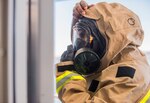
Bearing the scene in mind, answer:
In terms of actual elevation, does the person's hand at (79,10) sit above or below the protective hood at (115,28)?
above

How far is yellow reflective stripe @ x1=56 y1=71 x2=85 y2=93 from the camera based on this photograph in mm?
1000

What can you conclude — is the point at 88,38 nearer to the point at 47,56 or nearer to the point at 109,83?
the point at 109,83

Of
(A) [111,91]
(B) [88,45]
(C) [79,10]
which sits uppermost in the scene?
(C) [79,10]

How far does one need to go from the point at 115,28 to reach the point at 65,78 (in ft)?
1.04

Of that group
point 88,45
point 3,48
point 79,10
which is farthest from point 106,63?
point 3,48

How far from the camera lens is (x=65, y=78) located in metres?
1.01

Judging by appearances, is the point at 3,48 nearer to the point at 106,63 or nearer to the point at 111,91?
the point at 111,91

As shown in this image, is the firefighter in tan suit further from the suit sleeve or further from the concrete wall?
the concrete wall

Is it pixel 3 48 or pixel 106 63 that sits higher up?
pixel 3 48

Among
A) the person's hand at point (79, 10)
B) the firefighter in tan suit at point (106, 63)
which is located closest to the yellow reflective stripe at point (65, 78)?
the firefighter in tan suit at point (106, 63)

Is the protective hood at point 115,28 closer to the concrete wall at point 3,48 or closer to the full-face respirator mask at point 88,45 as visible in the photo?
the full-face respirator mask at point 88,45

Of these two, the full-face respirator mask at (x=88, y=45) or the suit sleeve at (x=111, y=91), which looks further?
the full-face respirator mask at (x=88, y=45)

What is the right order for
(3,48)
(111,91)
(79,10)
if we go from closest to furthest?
(3,48) < (111,91) < (79,10)

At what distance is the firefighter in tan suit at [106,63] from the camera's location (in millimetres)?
899
